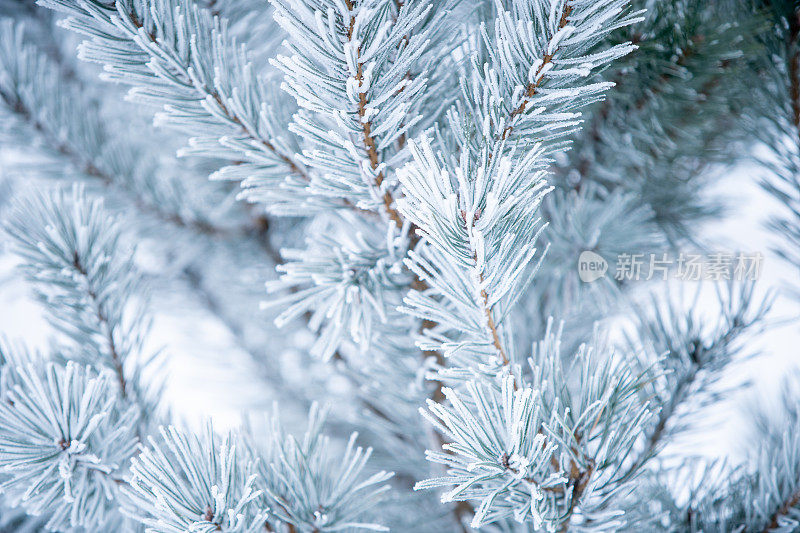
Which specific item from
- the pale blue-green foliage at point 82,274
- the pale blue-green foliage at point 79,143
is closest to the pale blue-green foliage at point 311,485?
the pale blue-green foliage at point 82,274

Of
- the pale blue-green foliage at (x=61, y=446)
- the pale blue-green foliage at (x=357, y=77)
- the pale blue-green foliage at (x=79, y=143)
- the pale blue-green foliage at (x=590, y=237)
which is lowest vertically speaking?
the pale blue-green foliage at (x=61, y=446)

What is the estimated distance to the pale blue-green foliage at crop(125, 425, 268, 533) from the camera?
217 millimetres

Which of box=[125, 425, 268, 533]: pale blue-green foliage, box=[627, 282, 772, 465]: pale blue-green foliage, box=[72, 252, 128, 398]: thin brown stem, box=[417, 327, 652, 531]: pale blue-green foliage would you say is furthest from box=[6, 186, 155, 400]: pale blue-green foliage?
box=[627, 282, 772, 465]: pale blue-green foliage

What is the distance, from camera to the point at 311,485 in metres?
0.27

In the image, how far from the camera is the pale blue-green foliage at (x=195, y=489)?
8.5 inches

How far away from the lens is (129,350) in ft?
1.06

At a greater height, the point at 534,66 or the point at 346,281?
the point at 534,66

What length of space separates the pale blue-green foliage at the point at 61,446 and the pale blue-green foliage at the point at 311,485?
7cm

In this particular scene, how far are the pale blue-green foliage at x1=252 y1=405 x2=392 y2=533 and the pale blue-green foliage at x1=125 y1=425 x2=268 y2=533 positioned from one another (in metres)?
0.02

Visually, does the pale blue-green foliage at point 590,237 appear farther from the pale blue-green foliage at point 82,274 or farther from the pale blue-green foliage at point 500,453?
the pale blue-green foliage at point 82,274

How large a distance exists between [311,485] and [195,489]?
6 centimetres

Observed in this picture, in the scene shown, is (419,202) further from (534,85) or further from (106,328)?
(106,328)

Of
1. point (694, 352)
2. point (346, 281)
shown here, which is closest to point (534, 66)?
point (346, 281)

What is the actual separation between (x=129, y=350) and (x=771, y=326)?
1.25 ft
